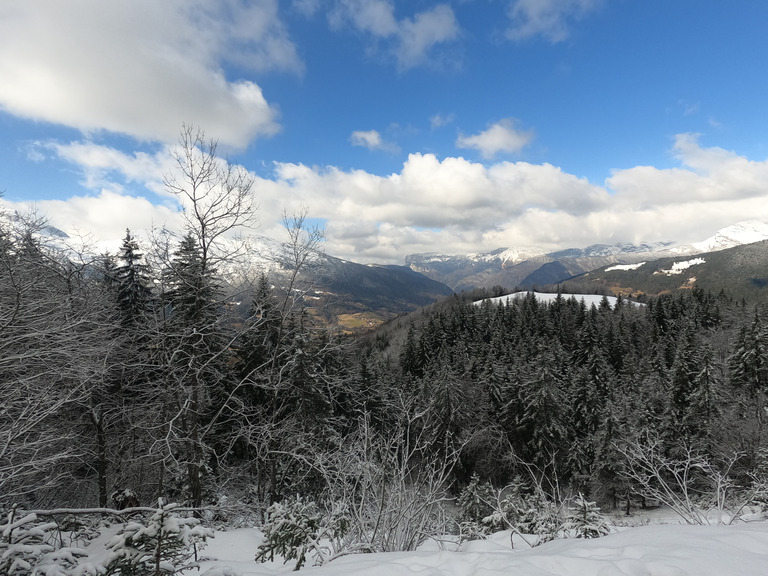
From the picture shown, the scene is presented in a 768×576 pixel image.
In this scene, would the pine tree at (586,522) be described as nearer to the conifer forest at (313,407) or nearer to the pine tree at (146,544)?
the conifer forest at (313,407)

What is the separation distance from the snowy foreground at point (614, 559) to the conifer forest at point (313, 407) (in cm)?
112

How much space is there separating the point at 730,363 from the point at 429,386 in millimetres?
26802

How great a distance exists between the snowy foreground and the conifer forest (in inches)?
44.3

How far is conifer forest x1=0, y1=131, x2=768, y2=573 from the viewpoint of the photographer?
6.59 m

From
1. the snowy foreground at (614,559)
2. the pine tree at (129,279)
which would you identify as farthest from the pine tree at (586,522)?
the pine tree at (129,279)

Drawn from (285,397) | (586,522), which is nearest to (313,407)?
(285,397)

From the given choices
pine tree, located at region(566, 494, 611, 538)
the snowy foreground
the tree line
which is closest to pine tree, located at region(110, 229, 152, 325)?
the tree line

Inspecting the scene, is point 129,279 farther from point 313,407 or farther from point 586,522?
point 586,522

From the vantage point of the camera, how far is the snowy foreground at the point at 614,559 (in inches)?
115

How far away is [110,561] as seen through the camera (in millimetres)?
2721

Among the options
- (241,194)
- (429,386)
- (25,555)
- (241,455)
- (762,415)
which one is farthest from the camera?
(429,386)

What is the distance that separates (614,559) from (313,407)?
17489 mm

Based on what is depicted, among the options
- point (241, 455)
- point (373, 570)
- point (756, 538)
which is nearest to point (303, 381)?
point (241, 455)

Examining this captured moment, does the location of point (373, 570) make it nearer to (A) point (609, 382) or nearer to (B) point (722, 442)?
(B) point (722, 442)
